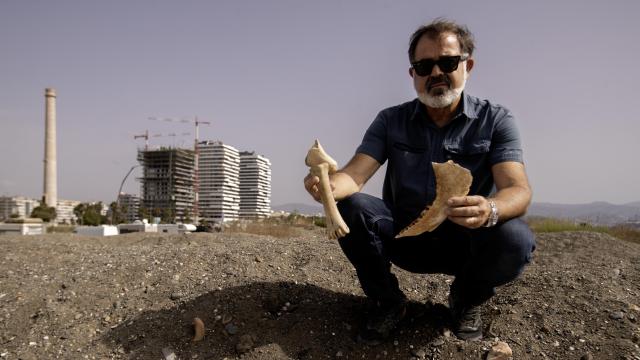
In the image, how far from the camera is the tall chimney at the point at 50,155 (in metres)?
60.7

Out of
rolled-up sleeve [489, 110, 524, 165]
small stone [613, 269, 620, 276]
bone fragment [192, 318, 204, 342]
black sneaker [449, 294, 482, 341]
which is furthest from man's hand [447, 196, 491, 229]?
small stone [613, 269, 620, 276]

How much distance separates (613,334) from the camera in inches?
102

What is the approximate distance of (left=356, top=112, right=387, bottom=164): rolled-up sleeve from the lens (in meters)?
2.74

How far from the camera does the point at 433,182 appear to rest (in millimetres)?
2535

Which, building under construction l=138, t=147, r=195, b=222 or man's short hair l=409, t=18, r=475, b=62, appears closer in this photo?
man's short hair l=409, t=18, r=475, b=62

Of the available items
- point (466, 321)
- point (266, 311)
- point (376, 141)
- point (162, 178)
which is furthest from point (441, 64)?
point (162, 178)

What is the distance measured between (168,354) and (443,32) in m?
2.51

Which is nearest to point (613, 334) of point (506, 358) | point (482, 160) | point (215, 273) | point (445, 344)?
point (506, 358)

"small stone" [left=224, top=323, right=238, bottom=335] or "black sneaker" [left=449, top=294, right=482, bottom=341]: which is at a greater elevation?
"black sneaker" [left=449, top=294, right=482, bottom=341]

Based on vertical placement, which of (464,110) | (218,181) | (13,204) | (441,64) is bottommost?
(13,204)

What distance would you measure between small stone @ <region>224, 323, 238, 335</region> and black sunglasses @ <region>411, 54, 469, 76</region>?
1.95m

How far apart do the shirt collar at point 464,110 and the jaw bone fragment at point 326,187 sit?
2.90 ft

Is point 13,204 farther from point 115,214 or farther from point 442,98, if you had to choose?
point 442,98

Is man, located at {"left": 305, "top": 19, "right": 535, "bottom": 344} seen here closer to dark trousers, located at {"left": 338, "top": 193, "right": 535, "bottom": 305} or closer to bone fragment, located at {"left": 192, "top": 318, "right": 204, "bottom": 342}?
dark trousers, located at {"left": 338, "top": 193, "right": 535, "bottom": 305}
